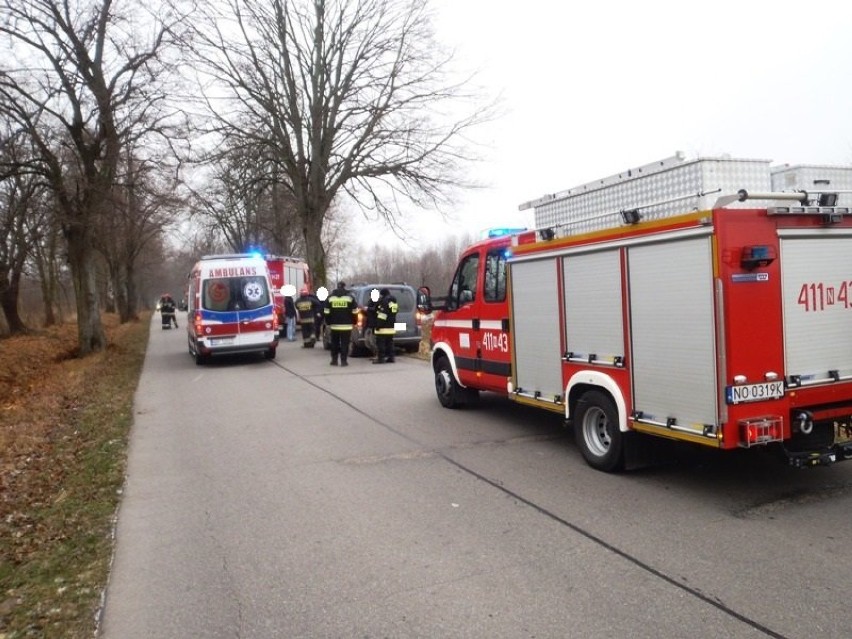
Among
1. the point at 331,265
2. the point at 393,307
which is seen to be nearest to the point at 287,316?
the point at 393,307

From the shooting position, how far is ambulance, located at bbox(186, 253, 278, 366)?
55.9ft

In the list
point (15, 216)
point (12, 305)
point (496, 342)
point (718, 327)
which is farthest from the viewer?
point (12, 305)

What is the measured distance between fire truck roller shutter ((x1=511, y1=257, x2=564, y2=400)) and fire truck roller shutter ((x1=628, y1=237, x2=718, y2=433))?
4.11 ft

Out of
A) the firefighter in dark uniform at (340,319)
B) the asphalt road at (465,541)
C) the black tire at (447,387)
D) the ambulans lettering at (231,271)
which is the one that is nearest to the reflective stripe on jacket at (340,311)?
the firefighter in dark uniform at (340,319)

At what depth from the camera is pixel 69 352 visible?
21.5 m

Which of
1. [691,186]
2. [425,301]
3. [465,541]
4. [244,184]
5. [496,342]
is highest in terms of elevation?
[244,184]

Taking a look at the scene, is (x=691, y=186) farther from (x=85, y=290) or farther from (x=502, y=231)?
(x=85, y=290)

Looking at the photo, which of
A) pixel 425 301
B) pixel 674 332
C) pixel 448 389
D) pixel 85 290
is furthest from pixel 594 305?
pixel 85 290

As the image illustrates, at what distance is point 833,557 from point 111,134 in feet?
61.3

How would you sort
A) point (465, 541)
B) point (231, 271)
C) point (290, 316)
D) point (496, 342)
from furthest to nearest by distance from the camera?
point (290, 316) → point (231, 271) → point (496, 342) → point (465, 541)

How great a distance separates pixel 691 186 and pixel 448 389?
5.40 metres

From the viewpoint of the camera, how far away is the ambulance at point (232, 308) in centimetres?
1703

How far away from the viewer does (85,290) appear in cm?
2005

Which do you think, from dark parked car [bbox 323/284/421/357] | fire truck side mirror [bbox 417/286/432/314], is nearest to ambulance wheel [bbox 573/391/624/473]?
fire truck side mirror [bbox 417/286/432/314]
